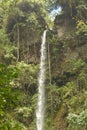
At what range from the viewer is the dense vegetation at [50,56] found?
11.5m

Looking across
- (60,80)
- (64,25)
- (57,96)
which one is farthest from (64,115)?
(64,25)

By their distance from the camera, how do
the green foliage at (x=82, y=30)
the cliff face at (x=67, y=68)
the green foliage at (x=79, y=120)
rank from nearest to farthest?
the green foliage at (x=79, y=120)
the cliff face at (x=67, y=68)
the green foliage at (x=82, y=30)

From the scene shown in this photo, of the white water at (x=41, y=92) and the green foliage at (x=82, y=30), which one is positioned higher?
the green foliage at (x=82, y=30)

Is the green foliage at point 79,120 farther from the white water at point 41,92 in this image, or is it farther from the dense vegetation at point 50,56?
the white water at point 41,92

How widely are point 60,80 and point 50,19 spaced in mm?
4290

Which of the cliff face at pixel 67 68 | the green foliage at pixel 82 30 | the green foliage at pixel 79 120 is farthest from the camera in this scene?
the green foliage at pixel 82 30

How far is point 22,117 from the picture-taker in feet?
38.6

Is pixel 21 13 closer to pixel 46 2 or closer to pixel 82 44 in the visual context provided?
pixel 46 2

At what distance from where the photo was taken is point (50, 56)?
1418 cm

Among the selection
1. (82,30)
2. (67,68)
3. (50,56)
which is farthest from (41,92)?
(82,30)

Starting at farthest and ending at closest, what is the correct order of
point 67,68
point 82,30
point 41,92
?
1. point 82,30
2. point 67,68
3. point 41,92

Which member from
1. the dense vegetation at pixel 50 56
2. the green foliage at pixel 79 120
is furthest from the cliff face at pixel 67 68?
the green foliage at pixel 79 120

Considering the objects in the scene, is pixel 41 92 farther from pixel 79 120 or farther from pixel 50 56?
pixel 79 120

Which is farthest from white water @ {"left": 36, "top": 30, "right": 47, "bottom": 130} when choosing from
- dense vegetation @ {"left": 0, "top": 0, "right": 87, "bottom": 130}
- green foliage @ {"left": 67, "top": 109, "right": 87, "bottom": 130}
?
green foliage @ {"left": 67, "top": 109, "right": 87, "bottom": 130}
